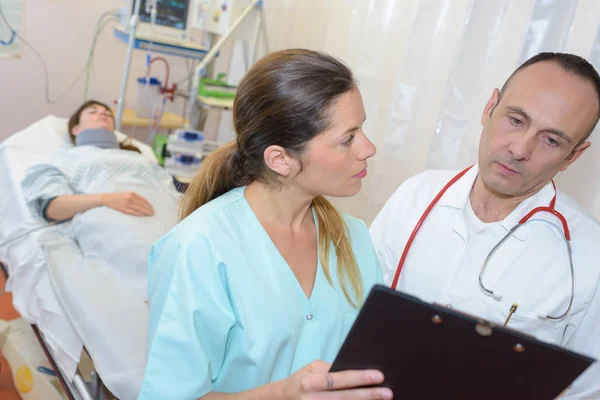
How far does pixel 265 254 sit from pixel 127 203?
126 centimetres

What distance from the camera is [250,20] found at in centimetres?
319

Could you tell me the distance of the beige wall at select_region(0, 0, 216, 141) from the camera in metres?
3.33

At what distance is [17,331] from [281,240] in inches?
56.5

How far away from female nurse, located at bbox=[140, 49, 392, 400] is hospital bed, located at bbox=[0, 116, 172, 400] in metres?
0.57

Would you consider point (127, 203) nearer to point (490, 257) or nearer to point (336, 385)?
point (490, 257)

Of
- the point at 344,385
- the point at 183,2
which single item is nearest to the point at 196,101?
the point at 183,2

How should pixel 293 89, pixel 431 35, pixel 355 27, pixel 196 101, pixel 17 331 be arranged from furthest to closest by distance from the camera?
pixel 196 101, pixel 355 27, pixel 17 331, pixel 431 35, pixel 293 89

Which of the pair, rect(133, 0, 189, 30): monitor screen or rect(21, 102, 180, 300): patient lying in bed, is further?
rect(133, 0, 189, 30): monitor screen

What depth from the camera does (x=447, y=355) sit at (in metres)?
0.72

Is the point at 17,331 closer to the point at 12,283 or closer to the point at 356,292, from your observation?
the point at 12,283

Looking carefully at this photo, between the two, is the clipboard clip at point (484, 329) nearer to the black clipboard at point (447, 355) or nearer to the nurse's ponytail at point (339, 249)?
the black clipboard at point (447, 355)

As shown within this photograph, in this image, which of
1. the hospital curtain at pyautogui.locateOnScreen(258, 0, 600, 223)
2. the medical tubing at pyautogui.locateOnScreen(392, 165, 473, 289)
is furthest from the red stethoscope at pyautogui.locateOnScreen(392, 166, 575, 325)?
the hospital curtain at pyautogui.locateOnScreen(258, 0, 600, 223)

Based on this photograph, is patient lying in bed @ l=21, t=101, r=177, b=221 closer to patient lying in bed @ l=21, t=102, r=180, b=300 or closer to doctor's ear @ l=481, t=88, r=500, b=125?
patient lying in bed @ l=21, t=102, r=180, b=300

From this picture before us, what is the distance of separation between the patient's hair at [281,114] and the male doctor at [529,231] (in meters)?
0.30
